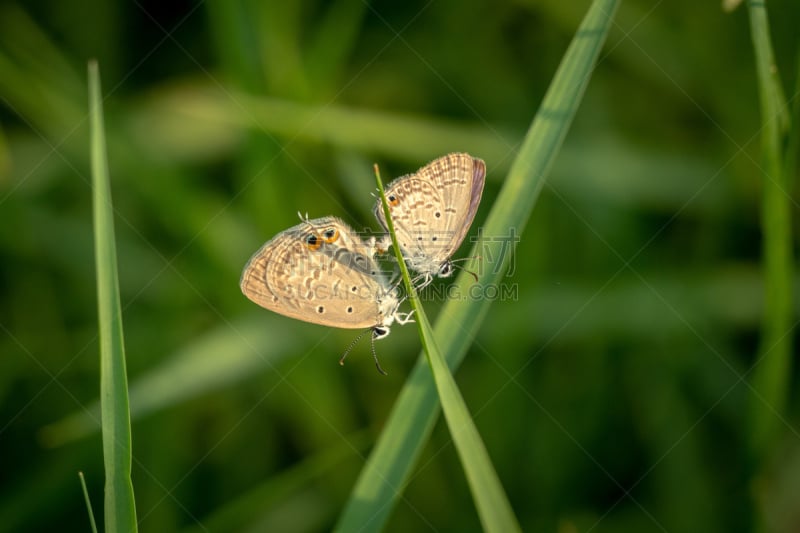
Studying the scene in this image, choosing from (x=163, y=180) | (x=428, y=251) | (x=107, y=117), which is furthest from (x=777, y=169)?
(x=107, y=117)

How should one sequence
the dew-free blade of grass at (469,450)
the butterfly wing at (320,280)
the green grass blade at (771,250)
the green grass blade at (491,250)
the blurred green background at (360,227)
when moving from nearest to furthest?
the dew-free blade of grass at (469,450) → the green grass blade at (491,250) → the green grass blade at (771,250) → the butterfly wing at (320,280) → the blurred green background at (360,227)

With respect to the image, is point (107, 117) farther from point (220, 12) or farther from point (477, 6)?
point (477, 6)

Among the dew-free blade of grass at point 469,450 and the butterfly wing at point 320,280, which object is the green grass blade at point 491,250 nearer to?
the dew-free blade of grass at point 469,450

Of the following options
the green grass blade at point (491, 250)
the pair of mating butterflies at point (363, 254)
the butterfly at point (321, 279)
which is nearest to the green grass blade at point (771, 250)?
the green grass blade at point (491, 250)

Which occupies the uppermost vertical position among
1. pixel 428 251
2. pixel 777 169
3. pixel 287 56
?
pixel 287 56

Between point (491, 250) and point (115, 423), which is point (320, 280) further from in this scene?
point (115, 423)

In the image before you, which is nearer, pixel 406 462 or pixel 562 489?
pixel 406 462

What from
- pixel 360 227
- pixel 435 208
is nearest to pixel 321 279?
pixel 435 208
